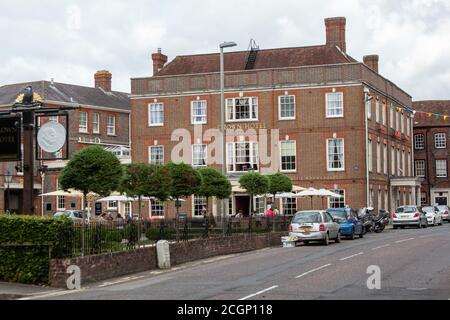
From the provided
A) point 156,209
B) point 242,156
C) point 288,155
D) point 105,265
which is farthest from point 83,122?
point 105,265

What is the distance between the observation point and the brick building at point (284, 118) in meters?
55.2

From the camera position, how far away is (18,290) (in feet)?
61.3

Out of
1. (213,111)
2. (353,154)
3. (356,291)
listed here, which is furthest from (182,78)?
(356,291)

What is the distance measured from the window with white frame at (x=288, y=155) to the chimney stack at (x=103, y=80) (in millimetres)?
29620

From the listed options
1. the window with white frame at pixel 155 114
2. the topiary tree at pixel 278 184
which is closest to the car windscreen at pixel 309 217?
the topiary tree at pixel 278 184

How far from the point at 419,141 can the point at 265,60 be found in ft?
104

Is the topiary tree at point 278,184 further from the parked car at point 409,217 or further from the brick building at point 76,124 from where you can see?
the brick building at point 76,124

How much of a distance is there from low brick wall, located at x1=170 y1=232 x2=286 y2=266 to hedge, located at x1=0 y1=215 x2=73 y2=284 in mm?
6358

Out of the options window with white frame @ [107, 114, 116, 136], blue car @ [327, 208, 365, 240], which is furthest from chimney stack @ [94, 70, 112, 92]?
blue car @ [327, 208, 365, 240]

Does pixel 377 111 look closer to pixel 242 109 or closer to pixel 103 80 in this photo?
pixel 242 109

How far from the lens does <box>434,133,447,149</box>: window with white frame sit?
3329 inches

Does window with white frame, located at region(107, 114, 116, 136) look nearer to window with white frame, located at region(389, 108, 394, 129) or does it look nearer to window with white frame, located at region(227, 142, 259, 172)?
window with white frame, located at region(227, 142, 259, 172)
